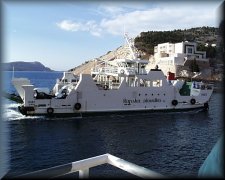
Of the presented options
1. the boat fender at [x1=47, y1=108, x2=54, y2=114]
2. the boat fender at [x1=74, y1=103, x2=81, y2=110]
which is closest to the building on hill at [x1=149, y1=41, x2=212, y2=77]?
the boat fender at [x1=74, y1=103, x2=81, y2=110]

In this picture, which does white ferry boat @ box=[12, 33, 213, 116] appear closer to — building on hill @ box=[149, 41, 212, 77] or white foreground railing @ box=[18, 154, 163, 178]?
white foreground railing @ box=[18, 154, 163, 178]

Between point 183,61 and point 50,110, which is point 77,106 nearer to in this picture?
point 50,110

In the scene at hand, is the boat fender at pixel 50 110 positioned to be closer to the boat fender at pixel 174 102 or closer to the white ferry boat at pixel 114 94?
the white ferry boat at pixel 114 94

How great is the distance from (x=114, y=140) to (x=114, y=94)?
34.7 feet

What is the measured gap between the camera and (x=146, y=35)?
11031 cm

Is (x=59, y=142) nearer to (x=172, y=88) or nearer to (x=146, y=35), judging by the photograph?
(x=172, y=88)

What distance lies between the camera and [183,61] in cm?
7850

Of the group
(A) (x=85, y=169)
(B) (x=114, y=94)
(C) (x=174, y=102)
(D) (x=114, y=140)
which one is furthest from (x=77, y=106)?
(A) (x=85, y=169)

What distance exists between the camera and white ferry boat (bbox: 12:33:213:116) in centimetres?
2867

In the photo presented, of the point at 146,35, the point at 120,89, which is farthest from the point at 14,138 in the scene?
the point at 146,35

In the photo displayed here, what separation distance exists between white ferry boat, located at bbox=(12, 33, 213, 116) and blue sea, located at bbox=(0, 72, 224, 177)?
3.45 feet

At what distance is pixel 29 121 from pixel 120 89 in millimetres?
9011

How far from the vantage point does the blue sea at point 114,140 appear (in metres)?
14.5

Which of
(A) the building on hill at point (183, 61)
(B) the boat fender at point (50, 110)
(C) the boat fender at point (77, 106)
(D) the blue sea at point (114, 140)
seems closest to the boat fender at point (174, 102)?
(D) the blue sea at point (114, 140)
